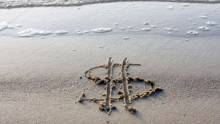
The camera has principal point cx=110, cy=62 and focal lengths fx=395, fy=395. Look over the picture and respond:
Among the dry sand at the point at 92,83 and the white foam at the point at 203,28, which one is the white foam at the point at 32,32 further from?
the white foam at the point at 203,28

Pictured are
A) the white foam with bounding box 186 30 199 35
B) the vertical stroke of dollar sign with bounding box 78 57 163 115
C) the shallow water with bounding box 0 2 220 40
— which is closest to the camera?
the vertical stroke of dollar sign with bounding box 78 57 163 115

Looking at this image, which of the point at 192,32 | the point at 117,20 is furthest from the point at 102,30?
the point at 192,32

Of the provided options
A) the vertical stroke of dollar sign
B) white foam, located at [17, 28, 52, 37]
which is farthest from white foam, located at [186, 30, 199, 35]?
white foam, located at [17, 28, 52, 37]

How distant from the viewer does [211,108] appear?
12.6 feet

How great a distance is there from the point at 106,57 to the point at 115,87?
780 millimetres

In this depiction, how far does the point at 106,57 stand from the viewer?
16.5 feet

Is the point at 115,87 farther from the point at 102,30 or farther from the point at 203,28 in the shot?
the point at 203,28

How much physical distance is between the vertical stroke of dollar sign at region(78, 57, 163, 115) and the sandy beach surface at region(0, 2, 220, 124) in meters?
0.07

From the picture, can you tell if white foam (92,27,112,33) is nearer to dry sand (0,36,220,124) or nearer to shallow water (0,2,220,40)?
Answer: shallow water (0,2,220,40)

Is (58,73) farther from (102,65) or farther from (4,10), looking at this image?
(4,10)

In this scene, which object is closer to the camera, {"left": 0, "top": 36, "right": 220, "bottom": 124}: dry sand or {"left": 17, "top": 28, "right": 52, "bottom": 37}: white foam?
{"left": 0, "top": 36, "right": 220, "bottom": 124}: dry sand

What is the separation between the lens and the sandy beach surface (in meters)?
3.85

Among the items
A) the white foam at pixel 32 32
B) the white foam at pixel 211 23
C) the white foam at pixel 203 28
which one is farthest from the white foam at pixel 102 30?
the white foam at pixel 211 23

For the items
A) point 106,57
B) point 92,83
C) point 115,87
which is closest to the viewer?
point 115,87
